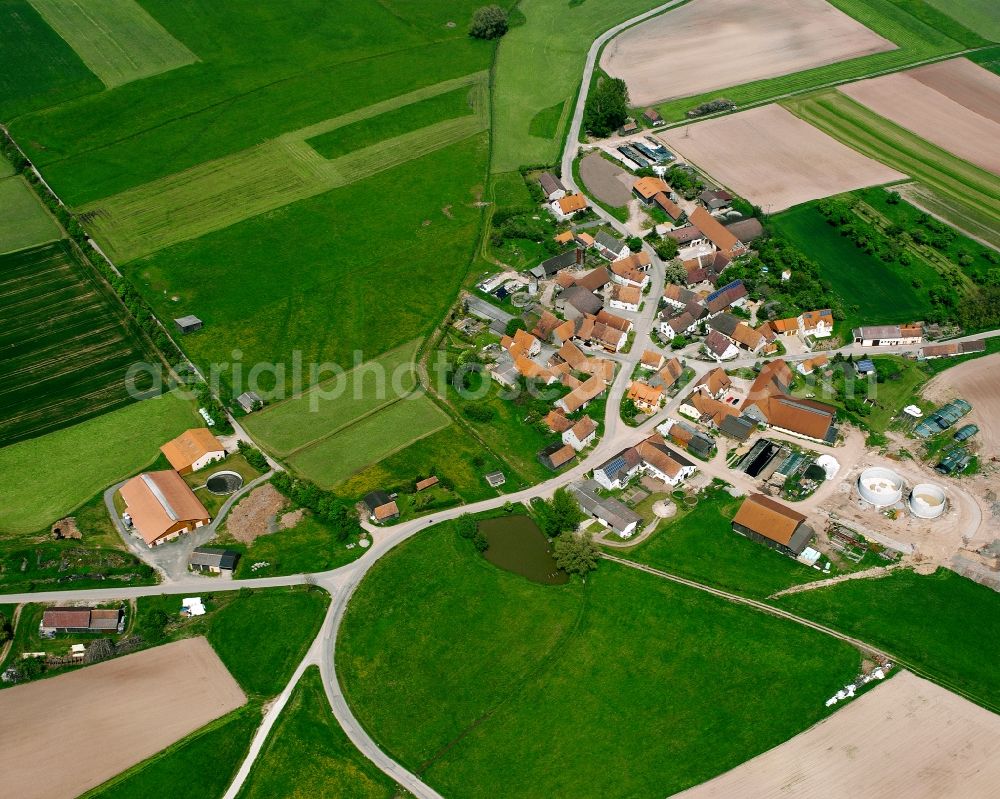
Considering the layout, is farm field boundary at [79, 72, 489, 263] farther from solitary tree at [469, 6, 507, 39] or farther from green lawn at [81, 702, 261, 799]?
green lawn at [81, 702, 261, 799]

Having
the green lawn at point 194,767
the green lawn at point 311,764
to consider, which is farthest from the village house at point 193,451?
the green lawn at point 311,764

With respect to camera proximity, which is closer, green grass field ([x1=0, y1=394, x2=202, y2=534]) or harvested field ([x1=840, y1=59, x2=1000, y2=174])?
green grass field ([x1=0, y1=394, x2=202, y2=534])

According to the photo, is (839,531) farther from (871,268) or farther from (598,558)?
(871,268)

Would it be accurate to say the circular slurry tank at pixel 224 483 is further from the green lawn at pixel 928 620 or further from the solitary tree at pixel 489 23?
the solitary tree at pixel 489 23

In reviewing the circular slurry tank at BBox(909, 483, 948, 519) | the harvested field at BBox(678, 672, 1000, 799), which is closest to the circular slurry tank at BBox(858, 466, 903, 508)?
the circular slurry tank at BBox(909, 483, 948, 519)

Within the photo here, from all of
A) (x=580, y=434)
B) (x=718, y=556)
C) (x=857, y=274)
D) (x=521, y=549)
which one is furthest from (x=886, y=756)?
(x=857, y=274)
